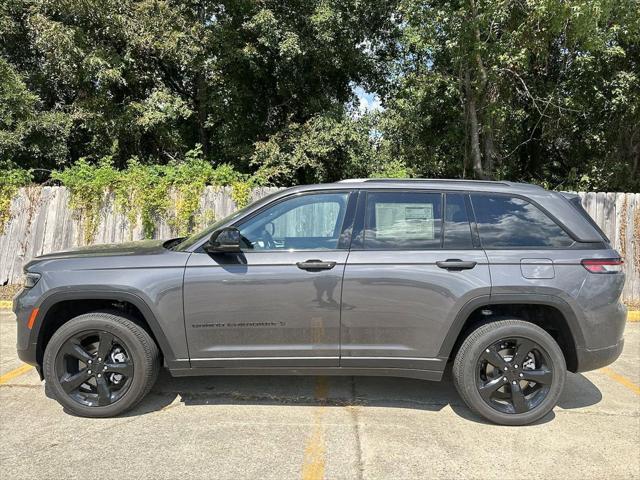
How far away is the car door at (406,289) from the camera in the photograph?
374cm

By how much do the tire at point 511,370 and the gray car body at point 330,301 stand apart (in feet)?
0.56

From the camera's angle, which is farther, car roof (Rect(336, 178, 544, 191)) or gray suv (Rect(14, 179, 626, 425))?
car roof (Rect(336, 178, 544, 191))

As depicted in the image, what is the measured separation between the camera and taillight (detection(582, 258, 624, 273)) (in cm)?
379

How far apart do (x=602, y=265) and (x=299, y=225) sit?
94.3 inches

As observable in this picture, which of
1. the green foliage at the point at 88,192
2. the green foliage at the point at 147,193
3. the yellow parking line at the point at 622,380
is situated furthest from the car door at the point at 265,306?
the green foliage at the point at 88,192

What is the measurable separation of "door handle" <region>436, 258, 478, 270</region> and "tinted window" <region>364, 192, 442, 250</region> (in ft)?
0.51

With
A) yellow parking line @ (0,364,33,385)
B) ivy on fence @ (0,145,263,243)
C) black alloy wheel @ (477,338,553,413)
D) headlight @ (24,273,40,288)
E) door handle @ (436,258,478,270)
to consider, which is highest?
ivy on fence @ (0,145,263,243)

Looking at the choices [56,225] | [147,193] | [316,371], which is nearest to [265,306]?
[316,371]

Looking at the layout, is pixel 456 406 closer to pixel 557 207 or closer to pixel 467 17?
pixel 557 207

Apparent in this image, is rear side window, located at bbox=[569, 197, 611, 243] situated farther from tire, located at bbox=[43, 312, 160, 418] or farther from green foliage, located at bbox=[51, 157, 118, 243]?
green foliage, located at bbox=[51, 157, 118, 243]

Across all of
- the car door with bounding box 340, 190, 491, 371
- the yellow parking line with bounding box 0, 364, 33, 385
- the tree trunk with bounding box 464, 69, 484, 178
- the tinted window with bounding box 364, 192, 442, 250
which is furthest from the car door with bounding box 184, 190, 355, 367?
the tree trunk with bounding box 464, 69, 484, 178

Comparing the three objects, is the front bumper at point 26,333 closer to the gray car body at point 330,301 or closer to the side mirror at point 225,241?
the gray car body at point 330,301

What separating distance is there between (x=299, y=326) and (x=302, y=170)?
10244mm

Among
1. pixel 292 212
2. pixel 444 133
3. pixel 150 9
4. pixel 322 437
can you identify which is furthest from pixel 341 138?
pixel 322 437
